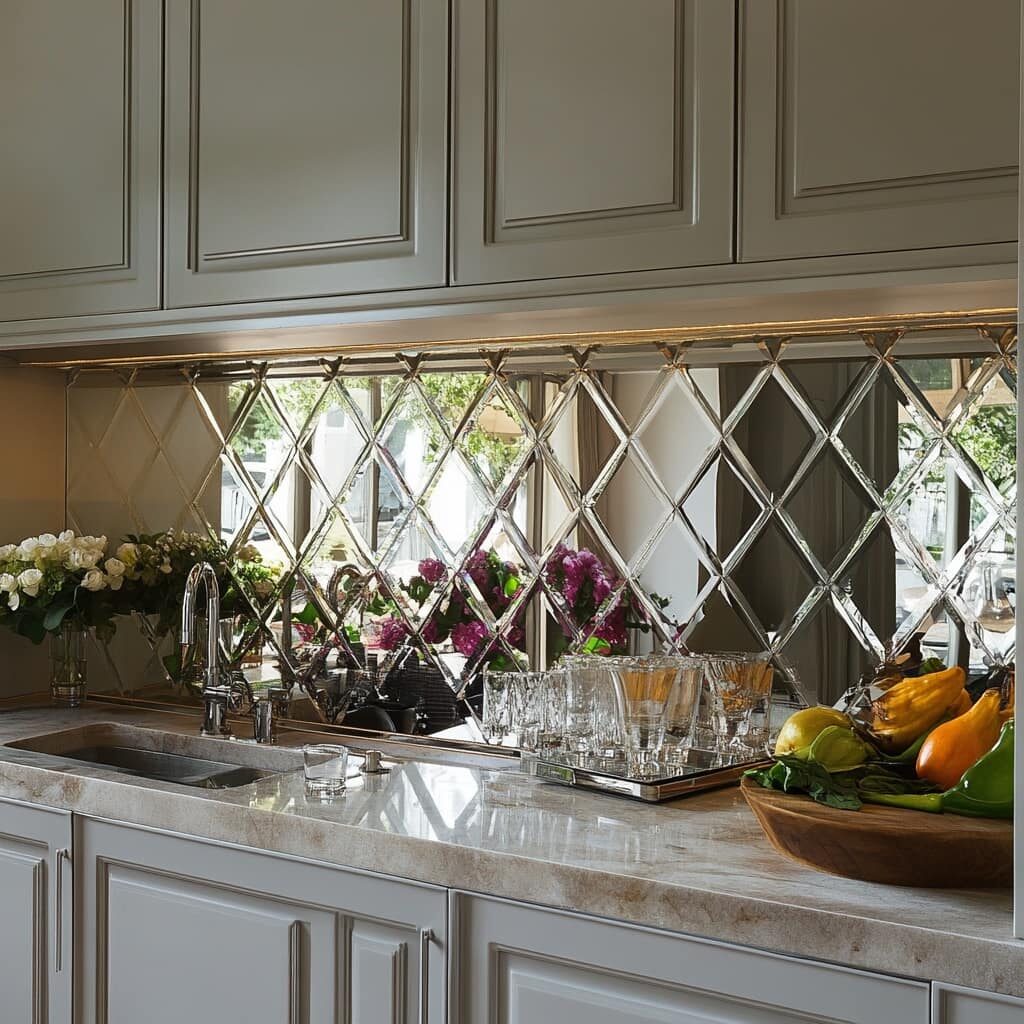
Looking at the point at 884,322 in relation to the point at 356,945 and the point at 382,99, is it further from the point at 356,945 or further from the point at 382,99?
the point at 356,945

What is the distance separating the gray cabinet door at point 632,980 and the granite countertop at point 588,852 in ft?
0.08

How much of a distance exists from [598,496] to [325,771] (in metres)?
0.67

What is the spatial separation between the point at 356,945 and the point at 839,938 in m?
0.66

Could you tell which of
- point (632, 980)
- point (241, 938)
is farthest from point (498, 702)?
point (632, 980)

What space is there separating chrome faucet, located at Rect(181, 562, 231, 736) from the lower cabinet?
1442 mm

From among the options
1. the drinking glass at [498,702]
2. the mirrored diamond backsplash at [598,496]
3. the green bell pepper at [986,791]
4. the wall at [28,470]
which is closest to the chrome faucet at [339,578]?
the mirrored diamond backsplash at [598,496]

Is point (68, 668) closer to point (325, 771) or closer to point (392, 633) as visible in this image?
point (392, 633)

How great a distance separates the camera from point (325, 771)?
1.80 metres

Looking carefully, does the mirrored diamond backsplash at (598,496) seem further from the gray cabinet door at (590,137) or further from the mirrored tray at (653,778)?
the gray cabinet door at (590,137)

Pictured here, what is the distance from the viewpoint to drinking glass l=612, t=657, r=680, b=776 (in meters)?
1.73

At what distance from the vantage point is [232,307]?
1.97 metres

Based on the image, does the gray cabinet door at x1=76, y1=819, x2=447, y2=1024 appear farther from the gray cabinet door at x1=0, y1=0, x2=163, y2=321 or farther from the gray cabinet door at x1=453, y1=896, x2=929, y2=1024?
the gray cabinet door at x1=0, y1=0, x2=163, y2=321

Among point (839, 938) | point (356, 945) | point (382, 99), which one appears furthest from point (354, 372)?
point (839, 938)

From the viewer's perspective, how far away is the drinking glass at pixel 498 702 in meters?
1.99
